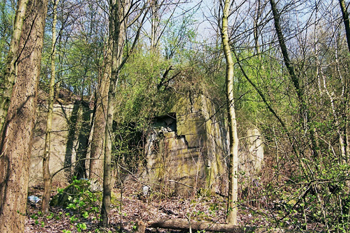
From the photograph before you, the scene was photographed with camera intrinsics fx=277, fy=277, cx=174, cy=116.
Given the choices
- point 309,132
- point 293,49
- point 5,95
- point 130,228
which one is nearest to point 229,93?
point 309,132

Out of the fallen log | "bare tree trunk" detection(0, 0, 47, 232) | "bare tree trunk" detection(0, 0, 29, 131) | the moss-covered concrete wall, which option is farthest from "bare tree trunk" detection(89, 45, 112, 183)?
"bare tree trunk" detection(0, 0, 29, 131)

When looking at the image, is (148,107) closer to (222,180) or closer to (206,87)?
(206,87)

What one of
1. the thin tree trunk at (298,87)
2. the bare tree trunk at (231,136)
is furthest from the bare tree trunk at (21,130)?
the thin tree trunk at (298,87)

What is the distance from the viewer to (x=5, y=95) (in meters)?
3.58

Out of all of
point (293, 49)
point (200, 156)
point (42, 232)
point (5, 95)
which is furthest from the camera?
point (200, 156)

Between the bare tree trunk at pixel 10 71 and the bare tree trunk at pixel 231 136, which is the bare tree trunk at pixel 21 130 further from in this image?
the bare tree trunk at pixel 231 136

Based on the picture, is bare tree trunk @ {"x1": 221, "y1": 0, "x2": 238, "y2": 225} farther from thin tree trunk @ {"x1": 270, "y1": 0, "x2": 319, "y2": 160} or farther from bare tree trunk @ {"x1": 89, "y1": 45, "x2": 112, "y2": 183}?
bare tree trunk @ {"x1": 89, "y1": 45, "x2": 112, "y2": 183}

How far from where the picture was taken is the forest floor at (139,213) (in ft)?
17.0

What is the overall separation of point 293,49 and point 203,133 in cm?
313

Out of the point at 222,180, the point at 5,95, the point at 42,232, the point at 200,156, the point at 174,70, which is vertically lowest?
the point at 42,232

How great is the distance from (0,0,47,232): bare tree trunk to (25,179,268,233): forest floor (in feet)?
2.79

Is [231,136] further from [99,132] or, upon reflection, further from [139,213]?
[99,132]

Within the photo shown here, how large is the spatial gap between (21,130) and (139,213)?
271 cm

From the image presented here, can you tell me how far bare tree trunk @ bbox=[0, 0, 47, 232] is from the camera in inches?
159
